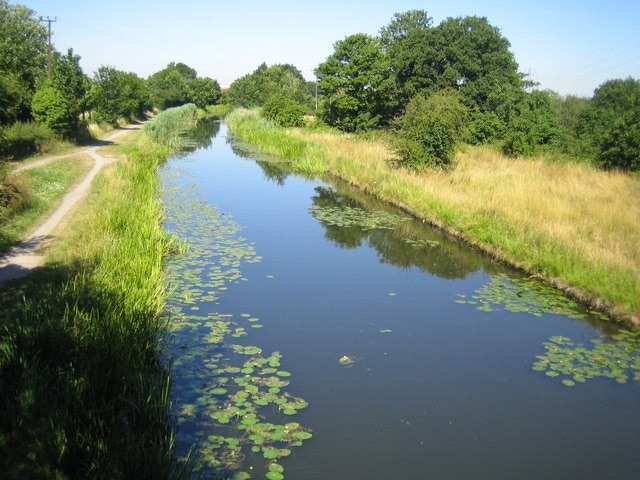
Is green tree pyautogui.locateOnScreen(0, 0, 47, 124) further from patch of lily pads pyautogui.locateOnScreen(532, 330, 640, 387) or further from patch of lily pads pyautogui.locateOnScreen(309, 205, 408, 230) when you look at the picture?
patch of lily pads pyautogui.locateOnScreen(532, 330, 640, 387)

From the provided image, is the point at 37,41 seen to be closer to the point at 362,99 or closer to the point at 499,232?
the point at 362,99


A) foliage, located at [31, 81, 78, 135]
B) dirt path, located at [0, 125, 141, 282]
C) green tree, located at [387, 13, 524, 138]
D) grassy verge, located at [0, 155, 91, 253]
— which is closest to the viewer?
dirt path, located at [0, 125, 141, 282]

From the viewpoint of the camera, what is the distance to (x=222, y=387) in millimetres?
6188

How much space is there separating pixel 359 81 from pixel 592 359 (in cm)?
3156

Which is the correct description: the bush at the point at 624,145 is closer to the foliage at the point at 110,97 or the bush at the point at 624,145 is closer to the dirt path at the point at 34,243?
the dirt path at the point at 34,243

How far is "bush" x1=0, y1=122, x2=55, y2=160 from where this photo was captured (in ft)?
63.0

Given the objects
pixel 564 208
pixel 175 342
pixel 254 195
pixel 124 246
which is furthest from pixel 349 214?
pixel 175 342

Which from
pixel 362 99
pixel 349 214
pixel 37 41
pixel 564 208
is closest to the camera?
pixel 564 208

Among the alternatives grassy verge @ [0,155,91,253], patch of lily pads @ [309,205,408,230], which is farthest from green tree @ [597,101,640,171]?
grassy verge @ [0,155,91,253]

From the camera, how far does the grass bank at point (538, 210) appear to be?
383 inches

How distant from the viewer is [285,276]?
10531mm

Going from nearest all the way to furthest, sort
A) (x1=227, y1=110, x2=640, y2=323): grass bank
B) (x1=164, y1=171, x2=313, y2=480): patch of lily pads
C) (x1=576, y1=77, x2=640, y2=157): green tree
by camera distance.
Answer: (x1=164, y1=171, x2=313, y2=480): patch of lily pads, (x1=227, y1=110, x2=640, y2=323): grass bank, (x1=576, y1=77, x2=640, y2=157): green tree

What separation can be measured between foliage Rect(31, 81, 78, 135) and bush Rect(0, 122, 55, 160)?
634 millimetres

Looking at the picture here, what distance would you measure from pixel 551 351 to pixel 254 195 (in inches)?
537
